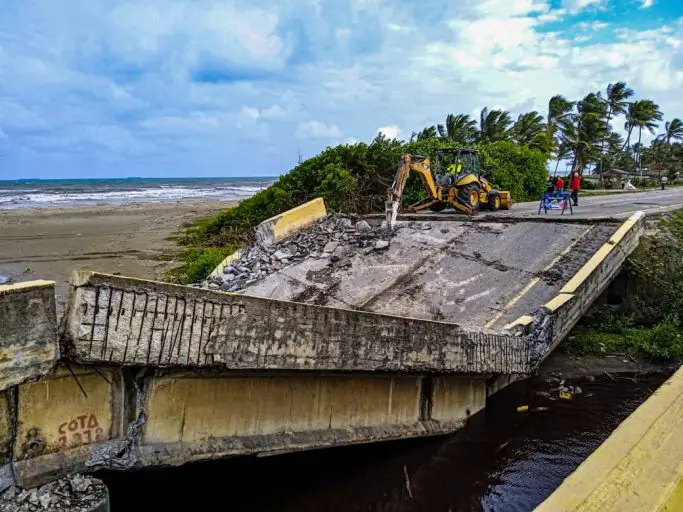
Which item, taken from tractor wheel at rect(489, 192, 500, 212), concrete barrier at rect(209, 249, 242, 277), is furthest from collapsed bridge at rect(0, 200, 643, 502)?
tractor wheel at rect(489, 192, 500, 212)

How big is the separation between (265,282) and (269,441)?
4.64m

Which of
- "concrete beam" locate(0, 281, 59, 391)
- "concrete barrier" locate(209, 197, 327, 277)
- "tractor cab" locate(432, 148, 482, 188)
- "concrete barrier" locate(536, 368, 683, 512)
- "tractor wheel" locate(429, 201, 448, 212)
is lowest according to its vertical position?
"concrete barrier" locate(536, 368, 683, 512)

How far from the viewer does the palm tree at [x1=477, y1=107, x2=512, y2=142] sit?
3553 centimetres

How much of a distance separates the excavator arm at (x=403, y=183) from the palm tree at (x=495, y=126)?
964 inches

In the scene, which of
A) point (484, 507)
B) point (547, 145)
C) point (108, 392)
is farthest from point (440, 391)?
point (547, 145)

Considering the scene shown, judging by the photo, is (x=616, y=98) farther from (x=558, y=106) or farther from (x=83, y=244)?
(x=83, y=244)

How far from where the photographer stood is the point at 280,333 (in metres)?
4.13

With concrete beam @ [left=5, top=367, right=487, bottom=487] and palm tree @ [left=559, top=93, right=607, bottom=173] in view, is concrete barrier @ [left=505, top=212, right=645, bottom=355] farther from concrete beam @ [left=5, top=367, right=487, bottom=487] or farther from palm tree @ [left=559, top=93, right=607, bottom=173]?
palm tree @ [left=559, top=93, right=607, bottom=173]

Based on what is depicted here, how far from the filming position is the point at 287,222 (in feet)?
36.6

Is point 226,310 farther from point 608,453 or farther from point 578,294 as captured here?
point 578,294

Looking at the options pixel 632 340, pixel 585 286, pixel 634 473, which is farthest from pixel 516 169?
pixel 634 473

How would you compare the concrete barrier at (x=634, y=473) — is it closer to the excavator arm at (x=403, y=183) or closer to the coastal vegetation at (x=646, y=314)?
the coastal vegetation at (x=646, y=314)

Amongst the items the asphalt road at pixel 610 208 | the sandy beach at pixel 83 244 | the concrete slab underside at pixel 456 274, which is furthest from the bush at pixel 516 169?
the sandy beach at pixel 83 244

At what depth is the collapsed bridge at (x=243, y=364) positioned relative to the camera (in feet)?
10.7
